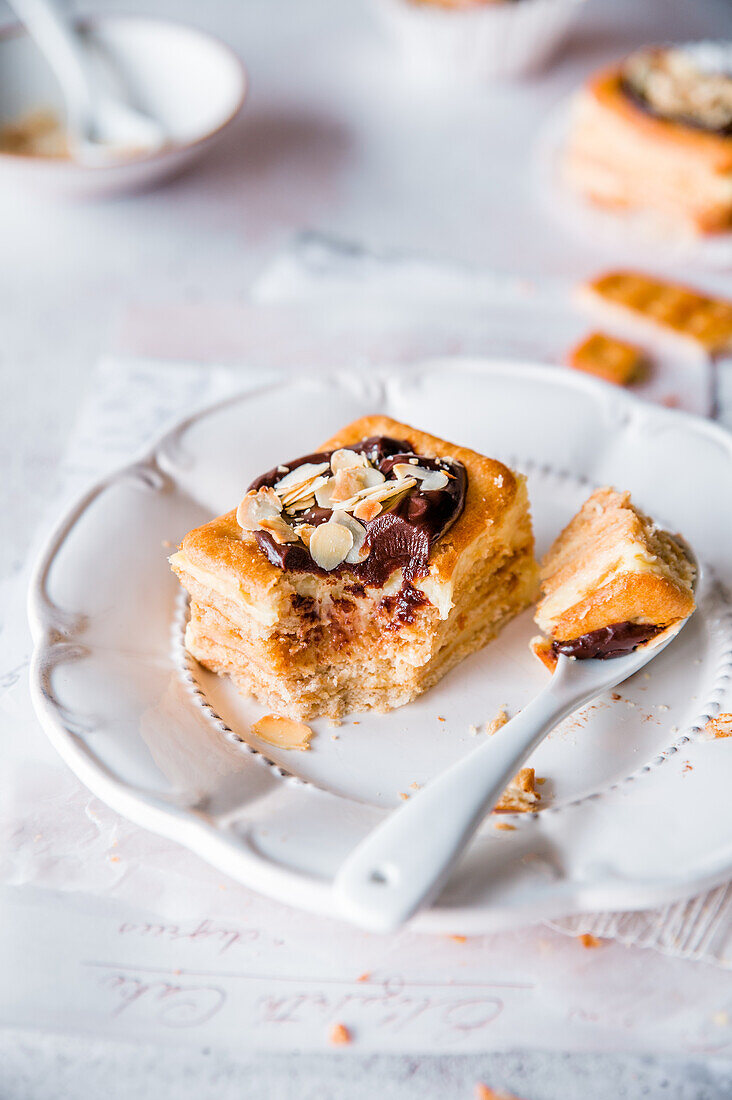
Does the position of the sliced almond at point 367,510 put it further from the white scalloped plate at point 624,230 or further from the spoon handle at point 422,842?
the white scalloped plate at point 624,230

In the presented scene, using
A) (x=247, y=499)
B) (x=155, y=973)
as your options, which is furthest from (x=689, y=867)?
(x=247, y=499)

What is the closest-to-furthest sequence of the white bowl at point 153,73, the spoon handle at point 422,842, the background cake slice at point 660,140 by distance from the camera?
the spoon handle at point 422,842
the background cake slice at point 660,140
the white bowl at point 153,73

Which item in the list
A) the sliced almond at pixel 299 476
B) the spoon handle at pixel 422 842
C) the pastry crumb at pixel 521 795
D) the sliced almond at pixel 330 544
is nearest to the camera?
the spoon handle at pixel 422 842

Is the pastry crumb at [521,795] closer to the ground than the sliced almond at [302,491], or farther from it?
closer to the ground

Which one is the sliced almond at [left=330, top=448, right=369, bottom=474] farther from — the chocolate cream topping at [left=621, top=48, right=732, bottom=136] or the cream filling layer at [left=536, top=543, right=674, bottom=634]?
the chocolate cream topping at [left=621, top=48, right=732, bottom=136]

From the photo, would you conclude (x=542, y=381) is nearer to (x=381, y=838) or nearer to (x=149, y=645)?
(x=149, y=645)

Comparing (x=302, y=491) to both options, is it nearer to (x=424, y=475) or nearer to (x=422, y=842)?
(x=424, y=475)

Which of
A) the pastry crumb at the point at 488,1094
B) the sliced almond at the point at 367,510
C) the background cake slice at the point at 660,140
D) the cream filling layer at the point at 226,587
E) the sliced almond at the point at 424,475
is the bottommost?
the pastry crumb at the point at 488,1094

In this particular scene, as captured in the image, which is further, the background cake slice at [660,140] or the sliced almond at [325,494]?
the background cake slice at [660,140]

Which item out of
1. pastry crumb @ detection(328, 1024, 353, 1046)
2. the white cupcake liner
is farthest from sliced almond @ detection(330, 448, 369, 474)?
the white cupcake liner

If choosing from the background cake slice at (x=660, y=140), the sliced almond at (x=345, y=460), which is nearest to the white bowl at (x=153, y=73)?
the background cake slice at (x=660, y=140)
